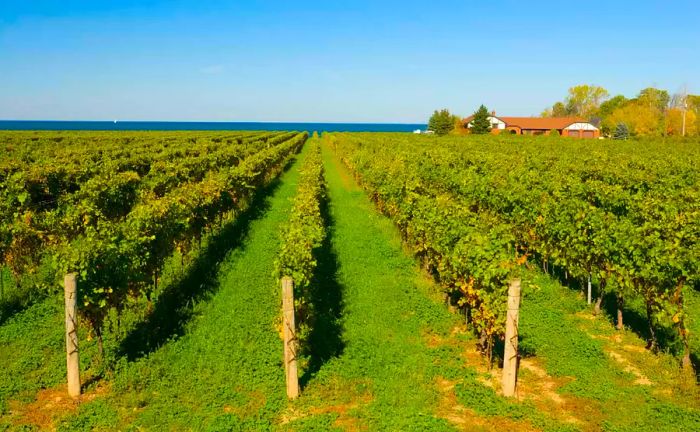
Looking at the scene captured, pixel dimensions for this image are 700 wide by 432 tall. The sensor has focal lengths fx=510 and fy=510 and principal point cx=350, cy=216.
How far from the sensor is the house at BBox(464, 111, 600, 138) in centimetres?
11688

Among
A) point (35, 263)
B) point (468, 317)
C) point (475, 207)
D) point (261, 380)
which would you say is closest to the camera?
point (261, 380)

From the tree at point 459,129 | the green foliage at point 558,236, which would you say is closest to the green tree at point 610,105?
the tree at point 459,129

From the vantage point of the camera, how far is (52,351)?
9594 millimetres

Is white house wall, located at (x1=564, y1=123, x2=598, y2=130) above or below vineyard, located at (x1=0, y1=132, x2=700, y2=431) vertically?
above

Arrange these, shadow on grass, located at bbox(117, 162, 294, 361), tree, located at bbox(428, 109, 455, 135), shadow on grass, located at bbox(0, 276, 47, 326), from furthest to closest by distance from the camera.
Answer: tree, located at bbox(428, 109, 455, 135) < shadow on grass, located at bbox(0, 276, 47, 326) < shadow on grass, located at bbox(117, 162, 294, 361)

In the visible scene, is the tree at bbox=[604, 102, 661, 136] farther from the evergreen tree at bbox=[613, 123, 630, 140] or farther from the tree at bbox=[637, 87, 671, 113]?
the tree at bbox=[637, 87, 671, 113]

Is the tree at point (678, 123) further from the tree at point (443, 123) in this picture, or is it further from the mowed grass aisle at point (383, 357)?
the mowed grass aisle at point (383, 357)

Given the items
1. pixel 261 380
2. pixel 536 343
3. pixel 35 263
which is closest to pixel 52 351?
pixel 261 380

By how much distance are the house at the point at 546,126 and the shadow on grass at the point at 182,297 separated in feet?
330

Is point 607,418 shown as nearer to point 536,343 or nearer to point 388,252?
point 536,343

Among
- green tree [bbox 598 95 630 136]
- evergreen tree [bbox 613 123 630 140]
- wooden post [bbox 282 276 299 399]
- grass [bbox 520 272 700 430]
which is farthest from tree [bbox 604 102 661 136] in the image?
wooden post [bbox 282 276 299 399]

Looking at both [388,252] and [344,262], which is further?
[388,252]

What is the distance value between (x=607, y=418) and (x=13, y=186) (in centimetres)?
1738

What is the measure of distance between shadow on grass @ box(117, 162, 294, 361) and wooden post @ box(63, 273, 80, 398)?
48.0 inches
